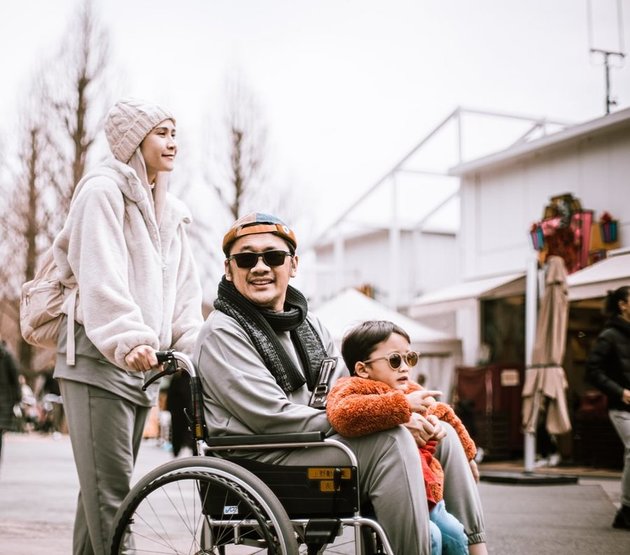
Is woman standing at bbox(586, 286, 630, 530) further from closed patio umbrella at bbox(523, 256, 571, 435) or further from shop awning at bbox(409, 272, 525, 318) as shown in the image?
shop awning at bbox(409, 272, 525, 318)

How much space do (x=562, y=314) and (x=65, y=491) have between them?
608 centimetres

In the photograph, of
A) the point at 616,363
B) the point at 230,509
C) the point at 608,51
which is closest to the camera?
the point at 230,509

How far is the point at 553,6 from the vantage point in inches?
629

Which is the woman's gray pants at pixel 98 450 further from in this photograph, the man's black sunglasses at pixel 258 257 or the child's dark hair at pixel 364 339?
A: the child's dark hair at pixel 364 339

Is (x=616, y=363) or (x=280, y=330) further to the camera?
(x=616, y=363)

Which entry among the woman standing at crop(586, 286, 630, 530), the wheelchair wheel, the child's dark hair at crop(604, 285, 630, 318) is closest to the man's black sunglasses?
the wheelchair wheel

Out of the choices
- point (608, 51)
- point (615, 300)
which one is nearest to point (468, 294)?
point (608, 51)

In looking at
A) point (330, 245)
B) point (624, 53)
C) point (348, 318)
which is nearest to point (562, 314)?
point (348, 318)

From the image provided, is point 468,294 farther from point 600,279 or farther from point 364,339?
point 364,339

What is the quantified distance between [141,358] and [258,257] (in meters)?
0.54

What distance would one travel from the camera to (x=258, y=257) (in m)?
3.43

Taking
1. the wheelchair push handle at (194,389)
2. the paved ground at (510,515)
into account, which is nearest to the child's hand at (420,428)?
the wheelchair push handle at (194,389)

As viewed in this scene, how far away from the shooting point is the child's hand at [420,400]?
318cm

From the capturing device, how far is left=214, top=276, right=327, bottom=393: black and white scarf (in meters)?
3.32
